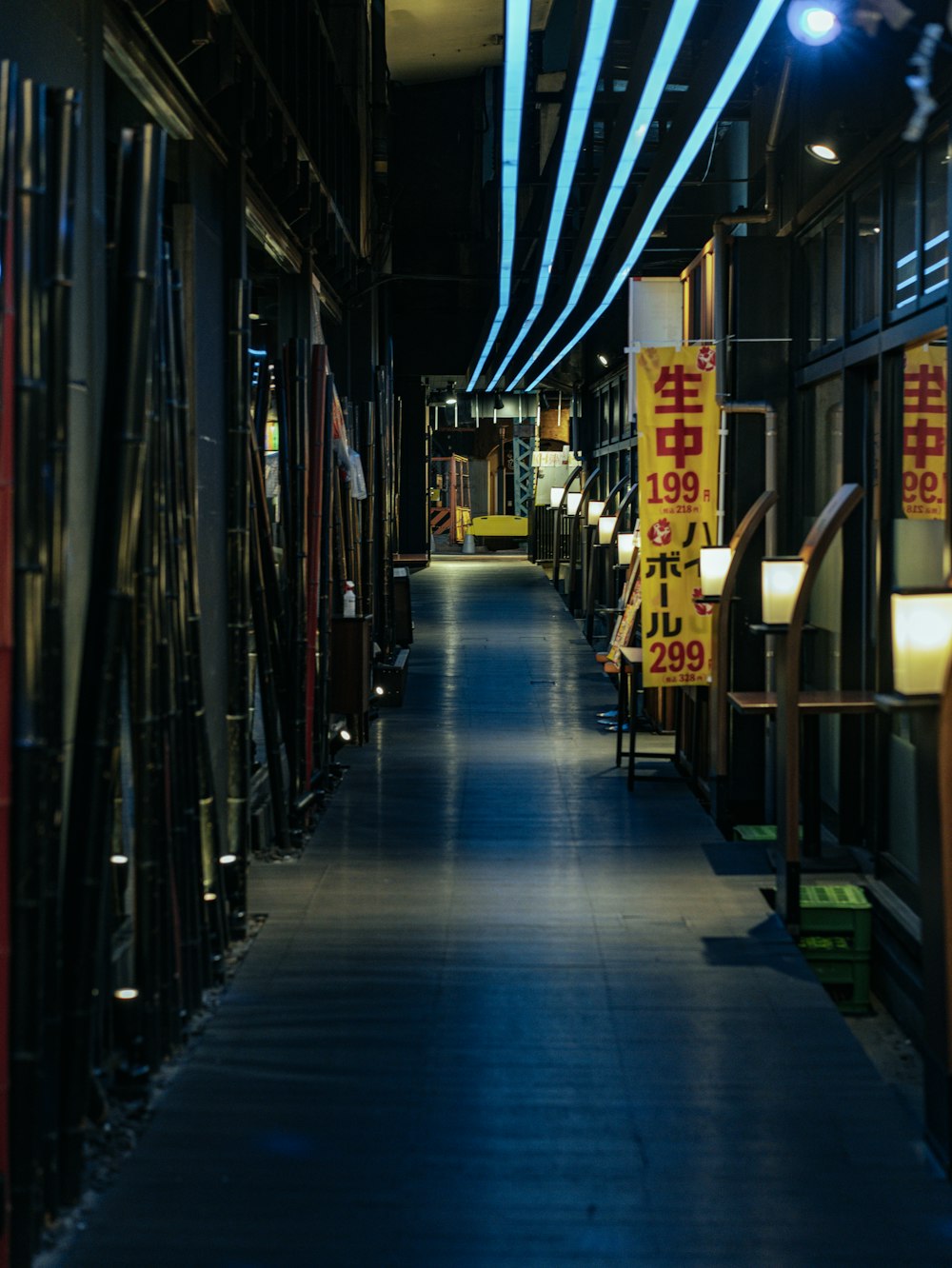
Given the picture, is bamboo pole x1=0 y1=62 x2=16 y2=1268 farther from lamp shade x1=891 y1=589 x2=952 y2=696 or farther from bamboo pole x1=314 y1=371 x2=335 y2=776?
bamboo pole x1=314 y1=371 x2=335 y2=776

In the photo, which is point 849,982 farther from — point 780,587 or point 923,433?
point 923,433

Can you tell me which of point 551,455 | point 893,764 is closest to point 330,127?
point 893,764

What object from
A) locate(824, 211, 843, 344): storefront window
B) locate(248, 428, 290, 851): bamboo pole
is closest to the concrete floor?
locate(248, 428, 290, 851): bamboo pole

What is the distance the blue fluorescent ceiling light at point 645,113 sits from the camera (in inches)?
261

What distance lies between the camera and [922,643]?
171 inches

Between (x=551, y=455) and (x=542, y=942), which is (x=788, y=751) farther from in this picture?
(x=551, y=455)

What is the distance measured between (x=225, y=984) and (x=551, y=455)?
1232 inches

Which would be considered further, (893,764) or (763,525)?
(763,525)

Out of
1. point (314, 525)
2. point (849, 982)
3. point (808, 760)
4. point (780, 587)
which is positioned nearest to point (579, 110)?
point (314, 525)

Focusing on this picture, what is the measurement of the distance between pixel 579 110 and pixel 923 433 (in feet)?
9.05

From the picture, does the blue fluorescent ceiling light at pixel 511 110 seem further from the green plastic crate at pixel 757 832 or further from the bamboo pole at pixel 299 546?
the green plastic crate at pixel 757 832

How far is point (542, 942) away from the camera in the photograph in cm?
662

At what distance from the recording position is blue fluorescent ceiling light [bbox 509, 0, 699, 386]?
261 inches

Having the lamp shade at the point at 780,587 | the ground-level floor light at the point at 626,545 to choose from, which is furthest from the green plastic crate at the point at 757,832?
the ground-level floor light at the point at 626,545
